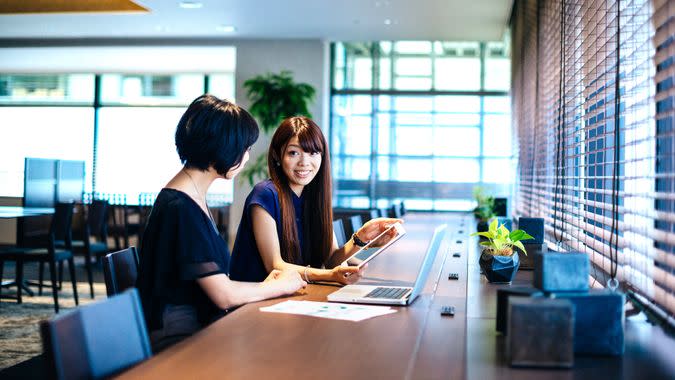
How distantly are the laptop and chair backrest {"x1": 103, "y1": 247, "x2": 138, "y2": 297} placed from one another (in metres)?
0.72

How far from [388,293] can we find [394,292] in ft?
0.09

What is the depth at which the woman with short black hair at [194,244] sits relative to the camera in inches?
85.7

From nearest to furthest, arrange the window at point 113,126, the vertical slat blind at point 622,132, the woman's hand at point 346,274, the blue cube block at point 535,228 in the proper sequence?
1. the vertical slat blind at point 622,132
2. the woman's hand at point 346,274
3. the blue cube block at point 535,228
4. the window at point 113,126

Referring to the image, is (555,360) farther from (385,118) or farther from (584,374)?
(385,118)

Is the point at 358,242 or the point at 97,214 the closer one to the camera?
the point at 358,242

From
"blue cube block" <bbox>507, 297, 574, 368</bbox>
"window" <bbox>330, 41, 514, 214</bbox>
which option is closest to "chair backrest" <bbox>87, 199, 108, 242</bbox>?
"window" <bbox>330, 41, 514, 214</bbox>

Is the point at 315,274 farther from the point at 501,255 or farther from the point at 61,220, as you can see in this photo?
the point at 61,220

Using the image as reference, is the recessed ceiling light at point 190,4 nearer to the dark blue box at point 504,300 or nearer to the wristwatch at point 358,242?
the wristwatch at point 358,242

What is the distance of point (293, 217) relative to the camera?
300 centimetres

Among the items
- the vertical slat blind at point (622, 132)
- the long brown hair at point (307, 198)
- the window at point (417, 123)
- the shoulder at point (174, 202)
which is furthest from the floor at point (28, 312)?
the window at point (417, 123)

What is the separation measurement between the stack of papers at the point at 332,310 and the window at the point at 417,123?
882 cm

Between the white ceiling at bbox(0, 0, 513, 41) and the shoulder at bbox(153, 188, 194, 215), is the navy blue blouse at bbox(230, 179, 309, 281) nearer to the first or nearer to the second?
the shoulder at bbox(153, 188, 194, 215)

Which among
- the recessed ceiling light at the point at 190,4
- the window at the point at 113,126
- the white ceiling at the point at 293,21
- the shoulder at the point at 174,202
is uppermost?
the white ceiling at the point at 293,21

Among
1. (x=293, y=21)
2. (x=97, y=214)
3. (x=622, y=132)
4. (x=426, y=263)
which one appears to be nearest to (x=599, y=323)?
(x=426, y=263)
